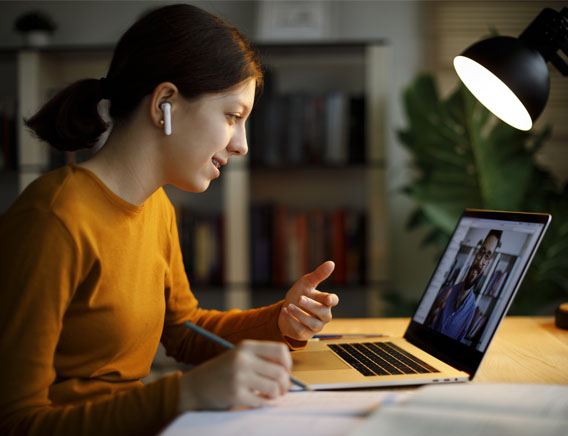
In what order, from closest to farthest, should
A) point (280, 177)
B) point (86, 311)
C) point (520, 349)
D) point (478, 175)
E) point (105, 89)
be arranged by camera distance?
point (86, 311), point (105, 89), point (520, 349), point (478, 175), point (280, 177)

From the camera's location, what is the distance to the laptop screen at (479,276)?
2.74 feet

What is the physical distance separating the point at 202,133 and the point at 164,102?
0.07 meters

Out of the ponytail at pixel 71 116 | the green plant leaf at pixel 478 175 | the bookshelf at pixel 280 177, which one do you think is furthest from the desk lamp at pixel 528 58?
the bookshelf at pixel 280 177

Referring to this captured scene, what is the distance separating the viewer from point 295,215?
8.09 ft

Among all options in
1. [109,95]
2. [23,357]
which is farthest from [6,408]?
[109,95]

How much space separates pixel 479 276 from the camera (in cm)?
91

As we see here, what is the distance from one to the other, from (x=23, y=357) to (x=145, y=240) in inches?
11.7

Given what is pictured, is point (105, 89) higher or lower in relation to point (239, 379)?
higher

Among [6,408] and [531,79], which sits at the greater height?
[531,79]

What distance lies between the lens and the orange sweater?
0.63 m

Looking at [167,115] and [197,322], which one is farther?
[197,322]

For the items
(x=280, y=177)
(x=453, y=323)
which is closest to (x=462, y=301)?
(x=453, y=323)

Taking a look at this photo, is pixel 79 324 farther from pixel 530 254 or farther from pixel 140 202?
pixel 530 254

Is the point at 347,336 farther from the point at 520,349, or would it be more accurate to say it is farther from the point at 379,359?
the point at 520,349
